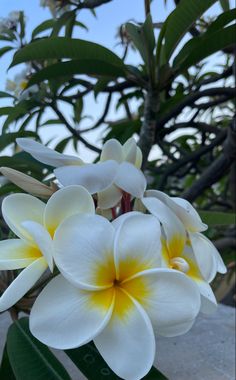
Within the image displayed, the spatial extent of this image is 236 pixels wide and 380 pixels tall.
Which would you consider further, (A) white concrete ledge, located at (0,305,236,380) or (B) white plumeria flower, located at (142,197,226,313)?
(A) white concrete ledge, located at (0,305,236,380)

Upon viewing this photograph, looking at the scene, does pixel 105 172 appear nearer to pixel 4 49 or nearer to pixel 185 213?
pixel 185 213

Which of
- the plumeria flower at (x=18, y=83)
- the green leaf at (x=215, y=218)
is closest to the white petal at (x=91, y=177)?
the green leaf at (x=215, y=218)

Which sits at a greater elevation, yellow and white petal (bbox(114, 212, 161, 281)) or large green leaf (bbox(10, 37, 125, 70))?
large green leaf (bbox(10, 37, 125, 70))

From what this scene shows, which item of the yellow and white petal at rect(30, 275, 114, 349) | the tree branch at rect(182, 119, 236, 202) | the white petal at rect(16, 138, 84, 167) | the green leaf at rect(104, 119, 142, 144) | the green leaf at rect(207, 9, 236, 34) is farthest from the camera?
the green leaf at rect(104, 119, 142, 144)

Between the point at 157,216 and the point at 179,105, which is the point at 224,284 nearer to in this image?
the point at 179,105

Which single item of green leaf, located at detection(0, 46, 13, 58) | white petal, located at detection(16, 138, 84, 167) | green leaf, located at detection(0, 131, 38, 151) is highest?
green leaf, located at detection(0, 46, 13, 58)

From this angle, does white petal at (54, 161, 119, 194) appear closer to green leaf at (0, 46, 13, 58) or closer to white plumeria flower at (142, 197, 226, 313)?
white plumeria flower at (142, 197, 226, 313)

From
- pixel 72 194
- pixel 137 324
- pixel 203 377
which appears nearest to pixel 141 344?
pixel 137 324

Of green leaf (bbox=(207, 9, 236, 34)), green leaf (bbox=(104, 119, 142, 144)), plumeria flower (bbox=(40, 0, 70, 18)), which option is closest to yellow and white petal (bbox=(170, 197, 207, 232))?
green leaf (bbox=(207, 9, 236, 34))
